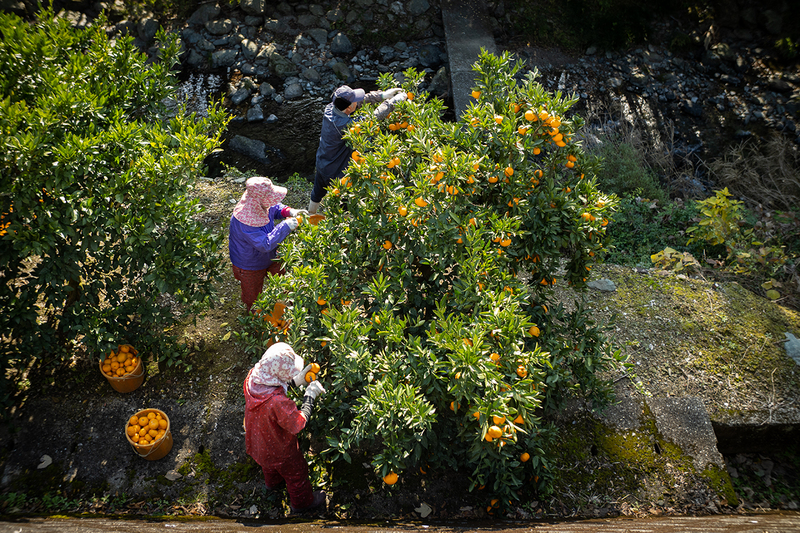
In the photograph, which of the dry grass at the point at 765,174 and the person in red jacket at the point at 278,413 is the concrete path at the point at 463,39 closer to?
the dry grass at the point at 765,174

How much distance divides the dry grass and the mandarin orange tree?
4642 mm

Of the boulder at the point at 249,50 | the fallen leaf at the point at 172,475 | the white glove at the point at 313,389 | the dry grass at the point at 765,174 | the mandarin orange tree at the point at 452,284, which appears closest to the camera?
the mandarin orange tree at the point at 452,284

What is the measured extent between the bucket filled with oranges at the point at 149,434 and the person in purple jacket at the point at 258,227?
4.00ft

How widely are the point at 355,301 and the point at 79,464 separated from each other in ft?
7.95

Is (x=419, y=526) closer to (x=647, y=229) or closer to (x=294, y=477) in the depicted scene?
(x=294, y=477)

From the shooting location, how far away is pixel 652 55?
8.93 metres

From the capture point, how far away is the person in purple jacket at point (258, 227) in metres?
3.68

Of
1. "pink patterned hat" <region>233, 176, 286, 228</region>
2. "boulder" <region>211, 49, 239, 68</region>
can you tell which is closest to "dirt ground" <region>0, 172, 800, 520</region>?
"pink patterned hat" <region>233, 176, 286, 228</region>

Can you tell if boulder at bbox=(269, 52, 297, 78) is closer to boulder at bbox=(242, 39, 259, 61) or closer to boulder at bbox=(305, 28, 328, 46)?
boulder at bbox=(242, 39, 259, 61)

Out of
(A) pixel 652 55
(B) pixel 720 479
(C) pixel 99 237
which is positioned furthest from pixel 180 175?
(A) pixel 652 55

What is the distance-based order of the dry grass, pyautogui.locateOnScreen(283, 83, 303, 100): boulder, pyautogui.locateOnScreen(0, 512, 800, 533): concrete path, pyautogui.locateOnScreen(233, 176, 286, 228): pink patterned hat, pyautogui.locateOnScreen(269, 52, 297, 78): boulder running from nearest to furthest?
pyautogui.locateOnScreen(0, 512, 800, 533): concrete path, pyautogui.locateOnScreen(233, 176, 286, 228): pink patterned hat, the dry grass, pyautogui.locateOnScreen(283, 83, 303, 100): boulder, pyautogui.locateOnScreen(269, 52, 297, 78): boulder

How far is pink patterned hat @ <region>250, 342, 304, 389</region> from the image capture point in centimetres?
284

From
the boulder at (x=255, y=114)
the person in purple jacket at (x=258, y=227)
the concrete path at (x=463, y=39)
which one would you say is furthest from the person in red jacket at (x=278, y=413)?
the boulder at (x=255, y=114)

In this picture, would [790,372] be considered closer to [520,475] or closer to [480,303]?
[520,475]
